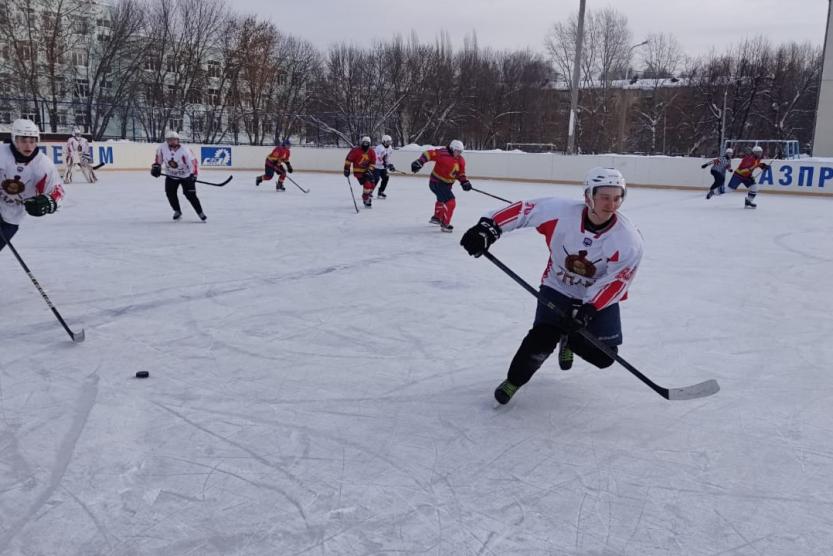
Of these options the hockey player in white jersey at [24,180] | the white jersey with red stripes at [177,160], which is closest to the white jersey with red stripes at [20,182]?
the hockey player in white jersey at [24,180]

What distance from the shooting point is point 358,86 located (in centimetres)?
3481

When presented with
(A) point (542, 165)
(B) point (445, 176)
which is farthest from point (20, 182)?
(A) point (542, 165)

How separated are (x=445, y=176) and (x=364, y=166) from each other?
127 inches

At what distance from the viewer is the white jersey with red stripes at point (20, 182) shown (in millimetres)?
4402

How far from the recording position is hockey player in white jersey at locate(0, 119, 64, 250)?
4355 mm

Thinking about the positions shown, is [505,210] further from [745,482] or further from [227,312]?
[227,312]

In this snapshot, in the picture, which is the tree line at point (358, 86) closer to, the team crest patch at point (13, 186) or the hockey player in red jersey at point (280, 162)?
the hockey player in red jersey at point (280, 162)

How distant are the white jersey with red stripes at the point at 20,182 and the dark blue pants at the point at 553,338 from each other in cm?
320

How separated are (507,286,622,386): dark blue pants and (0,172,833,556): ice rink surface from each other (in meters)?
0.19

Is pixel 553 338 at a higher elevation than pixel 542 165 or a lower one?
lower

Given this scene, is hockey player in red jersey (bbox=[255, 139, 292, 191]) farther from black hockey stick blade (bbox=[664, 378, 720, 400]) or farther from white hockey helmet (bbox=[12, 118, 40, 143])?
black hockey stick blade (bbox=[664, 378, 720, 400])

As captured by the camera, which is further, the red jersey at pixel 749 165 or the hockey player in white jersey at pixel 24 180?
the red jersey at pixel 749 165

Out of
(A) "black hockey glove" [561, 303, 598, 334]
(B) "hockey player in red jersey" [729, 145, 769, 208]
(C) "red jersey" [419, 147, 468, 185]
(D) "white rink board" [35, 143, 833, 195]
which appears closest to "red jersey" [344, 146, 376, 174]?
(C) "red jersey" [419, 147, 468, 185]

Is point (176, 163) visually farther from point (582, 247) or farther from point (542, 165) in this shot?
point (542, 165)
